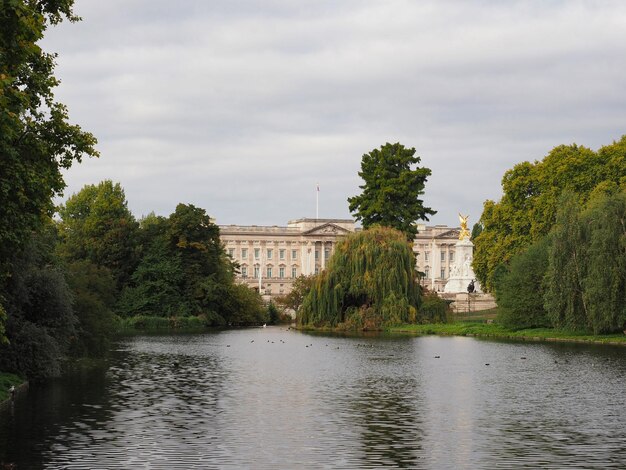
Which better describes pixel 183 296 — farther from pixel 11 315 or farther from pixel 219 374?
pixel 11 315

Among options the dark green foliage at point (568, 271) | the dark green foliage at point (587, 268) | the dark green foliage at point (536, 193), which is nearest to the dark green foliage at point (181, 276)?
the dark green foliage at point (536, 193)

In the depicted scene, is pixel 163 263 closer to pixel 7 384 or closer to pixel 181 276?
pixel 181 276

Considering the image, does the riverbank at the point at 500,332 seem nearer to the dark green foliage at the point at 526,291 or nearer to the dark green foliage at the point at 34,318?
the dark green foliage at the point at 526,291

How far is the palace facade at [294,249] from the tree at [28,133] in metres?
147

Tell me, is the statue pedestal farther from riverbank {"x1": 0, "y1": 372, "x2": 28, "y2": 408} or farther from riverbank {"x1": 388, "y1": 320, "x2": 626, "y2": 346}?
riverbank {"x1": 0, "y1": 372, "x2": 28, "y2": 408}

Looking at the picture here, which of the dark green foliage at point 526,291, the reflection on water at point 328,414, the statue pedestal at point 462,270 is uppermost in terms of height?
the statue pedestal at point 462,270

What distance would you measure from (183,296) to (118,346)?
33.7 m

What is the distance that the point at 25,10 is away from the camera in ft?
59.3

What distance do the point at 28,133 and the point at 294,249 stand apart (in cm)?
15232

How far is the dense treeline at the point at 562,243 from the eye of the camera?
52312 mm

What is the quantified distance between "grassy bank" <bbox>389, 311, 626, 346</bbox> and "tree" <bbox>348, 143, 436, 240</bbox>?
11.6 m

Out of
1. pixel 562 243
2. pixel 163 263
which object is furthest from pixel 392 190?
pixel 562 243

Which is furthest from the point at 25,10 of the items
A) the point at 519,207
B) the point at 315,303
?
the point at 519,207

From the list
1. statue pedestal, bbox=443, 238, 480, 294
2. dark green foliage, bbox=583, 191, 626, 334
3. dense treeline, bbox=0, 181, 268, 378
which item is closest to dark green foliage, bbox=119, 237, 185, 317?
dense treeline, bbox=0, 181, 268, 378
